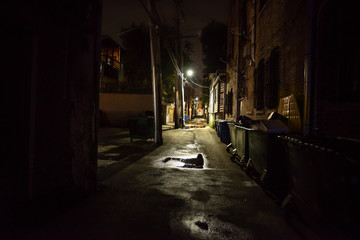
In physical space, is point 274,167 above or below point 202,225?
above

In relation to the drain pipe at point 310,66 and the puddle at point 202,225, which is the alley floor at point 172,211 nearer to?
the puddle at point 202,225

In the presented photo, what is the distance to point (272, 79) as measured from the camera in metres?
7.80

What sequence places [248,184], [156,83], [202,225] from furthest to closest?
[156,83], [248,184], [202,225]

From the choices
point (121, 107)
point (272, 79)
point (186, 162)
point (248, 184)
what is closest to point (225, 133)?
point (272, 79)

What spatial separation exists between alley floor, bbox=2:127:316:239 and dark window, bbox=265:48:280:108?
11.9 feet

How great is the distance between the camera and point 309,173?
2.54 m

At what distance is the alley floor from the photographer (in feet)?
8.46

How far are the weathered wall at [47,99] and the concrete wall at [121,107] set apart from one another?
56.3 ft

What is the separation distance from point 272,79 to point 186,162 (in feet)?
14.5

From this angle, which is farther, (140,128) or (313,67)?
(140,128)

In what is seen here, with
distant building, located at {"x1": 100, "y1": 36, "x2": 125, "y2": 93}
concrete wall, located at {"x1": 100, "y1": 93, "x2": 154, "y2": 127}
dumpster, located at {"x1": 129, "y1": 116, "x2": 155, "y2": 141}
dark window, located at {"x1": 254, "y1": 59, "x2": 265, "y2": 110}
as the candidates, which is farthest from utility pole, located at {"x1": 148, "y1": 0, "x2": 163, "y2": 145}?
distant building, located at {"x1": 100, "y1": 36, "x2": 125, "y2": 93}

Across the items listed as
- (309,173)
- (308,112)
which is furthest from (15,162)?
(308,112)

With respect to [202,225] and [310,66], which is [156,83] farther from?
[202,225]

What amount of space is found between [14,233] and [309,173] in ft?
11.8
